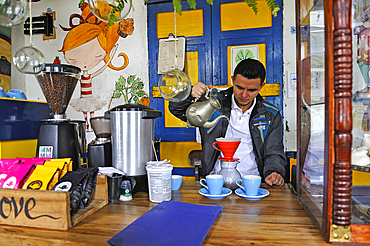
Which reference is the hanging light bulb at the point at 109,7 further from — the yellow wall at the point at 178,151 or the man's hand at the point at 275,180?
the yellow wall at the point at 178,151

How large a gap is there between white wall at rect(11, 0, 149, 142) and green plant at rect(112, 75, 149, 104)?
0.05 meters

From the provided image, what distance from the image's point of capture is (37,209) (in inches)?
36.0

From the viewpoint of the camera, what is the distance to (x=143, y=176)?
126 centimetres

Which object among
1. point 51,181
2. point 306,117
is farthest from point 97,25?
point 306,117

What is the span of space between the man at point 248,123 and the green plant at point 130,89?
1.01m

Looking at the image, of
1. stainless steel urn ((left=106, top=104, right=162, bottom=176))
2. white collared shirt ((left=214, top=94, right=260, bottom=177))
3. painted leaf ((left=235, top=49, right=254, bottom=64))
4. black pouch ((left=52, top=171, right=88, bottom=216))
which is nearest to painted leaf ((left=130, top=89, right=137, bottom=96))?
painted leaf ((left=235, top=49, right=254, bottom=64))

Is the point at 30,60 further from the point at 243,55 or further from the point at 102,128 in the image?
the point at 243,55

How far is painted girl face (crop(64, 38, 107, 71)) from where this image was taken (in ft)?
10.7

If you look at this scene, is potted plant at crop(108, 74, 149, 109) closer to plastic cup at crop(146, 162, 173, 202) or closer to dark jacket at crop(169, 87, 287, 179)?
dark jacket at crop(169, 87, 287, 179)

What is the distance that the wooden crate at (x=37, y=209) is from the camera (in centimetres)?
90

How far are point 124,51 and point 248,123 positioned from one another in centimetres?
177

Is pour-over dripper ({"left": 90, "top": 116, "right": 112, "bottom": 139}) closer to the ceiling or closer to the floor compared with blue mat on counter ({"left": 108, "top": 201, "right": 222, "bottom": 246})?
closer to the ceiling

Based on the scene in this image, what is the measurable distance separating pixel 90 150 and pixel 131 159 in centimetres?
24

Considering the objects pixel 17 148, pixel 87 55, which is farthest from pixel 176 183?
pixel 87 55
